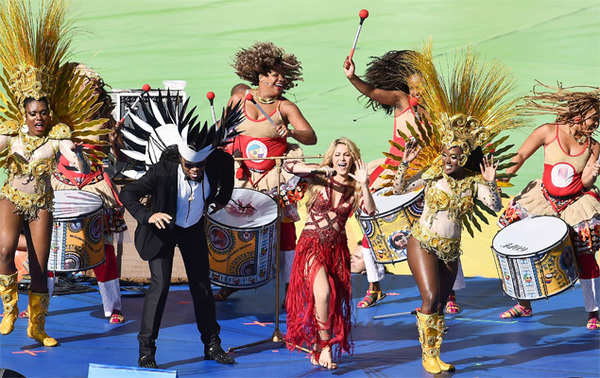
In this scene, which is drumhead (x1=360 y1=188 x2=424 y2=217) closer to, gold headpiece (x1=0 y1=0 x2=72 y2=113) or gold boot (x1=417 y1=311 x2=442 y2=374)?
gold boot (x1=417 y1=311 x2=442 y2=374)

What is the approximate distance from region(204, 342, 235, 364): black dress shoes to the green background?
16.1 ft

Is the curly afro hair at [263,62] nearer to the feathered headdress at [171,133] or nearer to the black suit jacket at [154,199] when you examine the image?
the feathered headdress at [171,133]

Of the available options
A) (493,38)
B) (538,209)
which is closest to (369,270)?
(538,209)

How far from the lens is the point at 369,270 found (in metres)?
6.40

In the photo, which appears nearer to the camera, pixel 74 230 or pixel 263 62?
pixel 74 230

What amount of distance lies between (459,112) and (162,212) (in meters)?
1.67

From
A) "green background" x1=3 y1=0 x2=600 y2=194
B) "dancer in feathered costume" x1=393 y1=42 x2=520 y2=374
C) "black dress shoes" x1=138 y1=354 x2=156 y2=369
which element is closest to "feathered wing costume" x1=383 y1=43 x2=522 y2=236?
"dancer in feathered costume" x1=393 y1=42 x2=520 y2=374

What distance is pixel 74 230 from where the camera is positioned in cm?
561

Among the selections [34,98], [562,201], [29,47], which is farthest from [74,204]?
[562,201]

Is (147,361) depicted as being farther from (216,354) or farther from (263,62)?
(263,62)

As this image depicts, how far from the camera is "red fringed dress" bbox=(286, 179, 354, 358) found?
190 inches

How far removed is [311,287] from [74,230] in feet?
5.64

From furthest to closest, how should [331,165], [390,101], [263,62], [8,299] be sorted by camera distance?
[390,101]
[263,62]
[8,299]
[331,165]

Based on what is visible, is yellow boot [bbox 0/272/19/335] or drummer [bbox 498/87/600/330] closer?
yellow boot [bbox 0/272/19/335]
